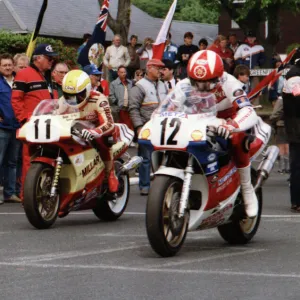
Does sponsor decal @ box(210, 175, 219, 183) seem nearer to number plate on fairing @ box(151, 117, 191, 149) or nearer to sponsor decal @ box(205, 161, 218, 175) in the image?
sponsor decal @ box(205, 161, 218, 175)

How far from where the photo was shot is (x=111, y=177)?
14.0 metres

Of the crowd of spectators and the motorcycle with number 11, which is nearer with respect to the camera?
the motorcycle with number 11

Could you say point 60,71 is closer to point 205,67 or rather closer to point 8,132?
point 8,132

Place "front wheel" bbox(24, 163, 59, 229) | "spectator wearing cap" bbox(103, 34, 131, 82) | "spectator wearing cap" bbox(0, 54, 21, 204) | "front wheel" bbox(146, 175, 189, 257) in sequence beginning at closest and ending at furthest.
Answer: "front wheel" bbox(146, 175, 189, 257)
"front wheel" bbox(24, 163, 59, 229)
"spectator wearing cap" bbox(0, 54, 21, 204)
"spectator wearing cap" bbox(103, 34, 131, 82)

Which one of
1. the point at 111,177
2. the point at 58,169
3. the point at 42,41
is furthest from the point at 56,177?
the point at 42,41

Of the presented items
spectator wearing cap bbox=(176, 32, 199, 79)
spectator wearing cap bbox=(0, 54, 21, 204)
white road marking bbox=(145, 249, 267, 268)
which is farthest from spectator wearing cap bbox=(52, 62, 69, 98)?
spectator wearing cap bbox=(176, 32, 199, 79)

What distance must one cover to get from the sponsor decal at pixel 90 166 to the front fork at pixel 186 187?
10.6 ft

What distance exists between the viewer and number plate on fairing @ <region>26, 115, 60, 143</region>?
515 inches

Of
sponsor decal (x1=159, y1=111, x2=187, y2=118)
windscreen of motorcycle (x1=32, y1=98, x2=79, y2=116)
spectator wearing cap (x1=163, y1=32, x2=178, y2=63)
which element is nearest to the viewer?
sponsor decal (x1=159, y1=111, x2=187, y2=118)

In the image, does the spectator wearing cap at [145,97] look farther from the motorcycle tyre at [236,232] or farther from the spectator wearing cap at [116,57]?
the spectator wearing cap at [116,57]

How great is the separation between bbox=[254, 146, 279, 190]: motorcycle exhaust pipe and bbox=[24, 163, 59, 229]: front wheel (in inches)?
98.5

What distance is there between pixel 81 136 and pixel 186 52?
1579 cm

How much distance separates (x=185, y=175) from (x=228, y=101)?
3.37 feet

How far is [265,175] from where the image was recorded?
1162 cm
